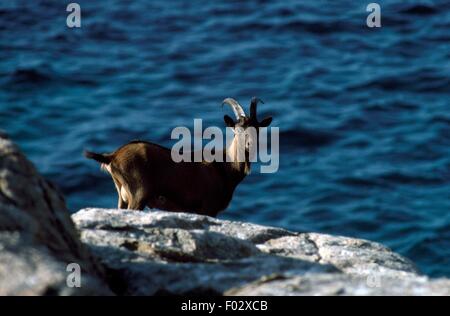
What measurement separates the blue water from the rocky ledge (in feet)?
56.3

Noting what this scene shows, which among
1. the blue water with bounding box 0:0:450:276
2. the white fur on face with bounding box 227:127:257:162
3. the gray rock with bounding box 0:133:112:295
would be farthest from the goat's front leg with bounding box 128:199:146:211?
the blue water with bounding box 0:0:450:276

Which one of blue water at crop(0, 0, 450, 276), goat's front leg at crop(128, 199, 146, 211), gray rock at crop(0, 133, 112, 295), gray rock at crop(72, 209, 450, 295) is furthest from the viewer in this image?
blue water at crop(0, 0, 450, 276)

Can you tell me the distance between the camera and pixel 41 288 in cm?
818

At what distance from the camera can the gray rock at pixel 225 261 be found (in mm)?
8766

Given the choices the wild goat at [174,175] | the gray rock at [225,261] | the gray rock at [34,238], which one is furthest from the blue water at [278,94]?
the gray rock at [34,238]

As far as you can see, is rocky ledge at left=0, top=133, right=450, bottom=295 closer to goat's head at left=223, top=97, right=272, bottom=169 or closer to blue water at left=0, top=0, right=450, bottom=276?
goat's head at left=223, top=97, right=272, bottom=169

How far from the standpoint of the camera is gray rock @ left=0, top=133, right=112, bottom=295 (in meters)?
8.21

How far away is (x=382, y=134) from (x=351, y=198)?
3.66 m

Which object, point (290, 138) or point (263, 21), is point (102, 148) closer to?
point (290, 138)

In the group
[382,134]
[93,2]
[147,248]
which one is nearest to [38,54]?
[93,2]

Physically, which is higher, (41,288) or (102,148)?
(102,148)
